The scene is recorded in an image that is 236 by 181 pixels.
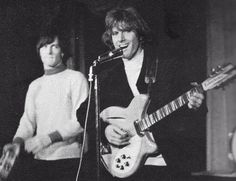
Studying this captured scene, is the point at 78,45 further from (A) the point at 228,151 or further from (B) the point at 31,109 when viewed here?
(A) the point at 228,151

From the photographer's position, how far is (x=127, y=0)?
9.52 feet

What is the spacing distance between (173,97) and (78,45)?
0.83 meters

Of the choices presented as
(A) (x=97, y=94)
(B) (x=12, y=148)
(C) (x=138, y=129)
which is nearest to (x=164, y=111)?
(C) (x=138, y=129)

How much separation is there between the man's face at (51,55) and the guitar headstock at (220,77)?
1.13 meters

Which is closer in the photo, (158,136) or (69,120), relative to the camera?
(158,136)

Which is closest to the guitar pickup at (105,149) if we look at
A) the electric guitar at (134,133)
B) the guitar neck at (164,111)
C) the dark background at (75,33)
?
the electric guitar at (134,133)

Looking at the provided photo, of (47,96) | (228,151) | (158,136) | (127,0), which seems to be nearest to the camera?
(228,151)

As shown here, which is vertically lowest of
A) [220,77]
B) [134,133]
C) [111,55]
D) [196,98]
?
[134,133]

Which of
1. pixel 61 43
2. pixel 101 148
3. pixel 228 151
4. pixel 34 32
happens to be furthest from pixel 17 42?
pixel 228 151

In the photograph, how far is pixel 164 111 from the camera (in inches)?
103

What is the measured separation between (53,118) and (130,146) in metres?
0.66

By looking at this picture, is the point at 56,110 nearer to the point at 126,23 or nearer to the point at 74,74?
the point at 74,74

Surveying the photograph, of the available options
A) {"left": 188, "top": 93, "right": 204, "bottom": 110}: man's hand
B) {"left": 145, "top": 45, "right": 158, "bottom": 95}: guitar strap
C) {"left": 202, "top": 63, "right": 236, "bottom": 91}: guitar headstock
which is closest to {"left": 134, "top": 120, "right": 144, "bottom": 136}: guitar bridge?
{"left": 145, "top": 45, "right": 158, "bottom": 95}: guitar strap

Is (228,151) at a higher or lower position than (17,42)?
lower
